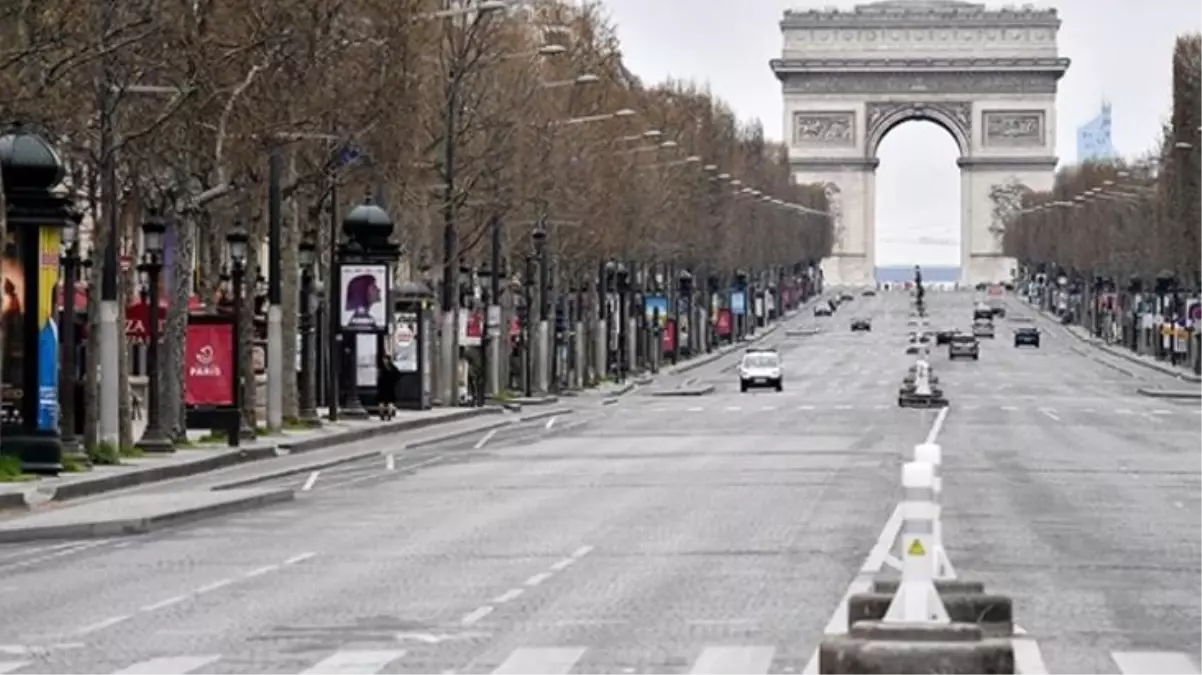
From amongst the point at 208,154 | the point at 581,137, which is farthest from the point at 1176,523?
the point at 581,137

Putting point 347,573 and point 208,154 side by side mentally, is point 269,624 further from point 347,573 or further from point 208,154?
point 208,154

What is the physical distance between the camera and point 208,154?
188 ft

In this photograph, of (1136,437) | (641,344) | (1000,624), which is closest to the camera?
(1000,624)

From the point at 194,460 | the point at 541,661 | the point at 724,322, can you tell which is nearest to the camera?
the point at 541,661

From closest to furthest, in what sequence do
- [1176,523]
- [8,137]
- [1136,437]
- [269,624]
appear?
[269,624], [1176,523], [8,137], [1136,437]

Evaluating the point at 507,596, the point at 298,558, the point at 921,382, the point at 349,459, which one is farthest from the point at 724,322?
the point at 507,596

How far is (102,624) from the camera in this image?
2123cm

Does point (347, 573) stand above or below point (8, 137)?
below

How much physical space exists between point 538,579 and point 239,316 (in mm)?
32846

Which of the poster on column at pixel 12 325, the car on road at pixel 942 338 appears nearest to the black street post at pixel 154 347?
the poster on column at pixel 12 325

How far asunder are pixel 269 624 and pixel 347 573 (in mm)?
4674

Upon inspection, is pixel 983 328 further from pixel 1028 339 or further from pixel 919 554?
pixel 919 554

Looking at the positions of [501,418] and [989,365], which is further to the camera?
[989,365]

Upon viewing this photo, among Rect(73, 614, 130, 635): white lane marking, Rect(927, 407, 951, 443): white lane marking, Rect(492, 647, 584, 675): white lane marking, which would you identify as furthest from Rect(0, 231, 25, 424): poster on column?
Rect(492, 647, 584, 675): white lane marking
